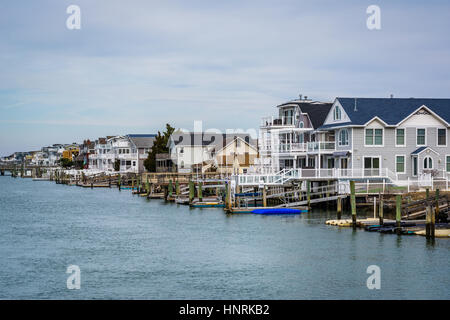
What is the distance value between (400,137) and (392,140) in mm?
824

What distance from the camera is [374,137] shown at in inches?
2259

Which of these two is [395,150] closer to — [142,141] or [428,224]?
[428,224]

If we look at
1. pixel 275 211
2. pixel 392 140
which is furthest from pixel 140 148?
pixel 275 211

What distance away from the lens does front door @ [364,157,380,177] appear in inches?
2226

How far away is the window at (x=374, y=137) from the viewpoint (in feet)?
188

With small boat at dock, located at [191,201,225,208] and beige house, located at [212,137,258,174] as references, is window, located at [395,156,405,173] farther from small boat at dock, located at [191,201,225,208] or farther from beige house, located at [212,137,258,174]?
beige house, located at [212,137,258,174]

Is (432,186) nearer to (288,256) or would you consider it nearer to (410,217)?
(410,217)

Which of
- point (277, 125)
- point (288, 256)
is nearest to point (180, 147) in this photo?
point (277, 125)

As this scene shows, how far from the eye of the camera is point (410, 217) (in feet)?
146

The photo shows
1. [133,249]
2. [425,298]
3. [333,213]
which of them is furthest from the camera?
[333,213]

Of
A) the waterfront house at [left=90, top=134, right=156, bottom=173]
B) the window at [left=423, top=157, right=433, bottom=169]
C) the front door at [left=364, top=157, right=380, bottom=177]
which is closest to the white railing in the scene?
the front door at [left=364, top=157, right=380, bottom=177]

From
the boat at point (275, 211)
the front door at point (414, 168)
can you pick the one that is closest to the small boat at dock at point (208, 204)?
the boat at point (275, 211)

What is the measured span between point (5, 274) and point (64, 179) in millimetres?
113242

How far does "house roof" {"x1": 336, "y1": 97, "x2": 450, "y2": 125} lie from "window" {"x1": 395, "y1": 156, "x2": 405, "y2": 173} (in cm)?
330
